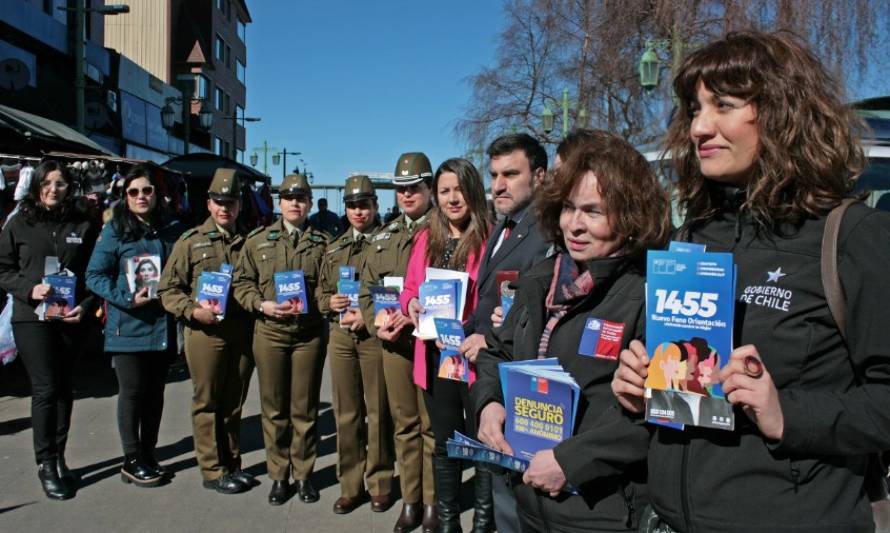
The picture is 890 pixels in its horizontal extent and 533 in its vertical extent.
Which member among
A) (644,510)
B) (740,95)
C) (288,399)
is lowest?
(288,399)

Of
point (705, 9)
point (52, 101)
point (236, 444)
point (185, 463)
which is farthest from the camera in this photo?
point (52, 101)

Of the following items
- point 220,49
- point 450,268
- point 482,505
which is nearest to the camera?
point 450,268

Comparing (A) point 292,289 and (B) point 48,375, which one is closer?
(A) point 292,289

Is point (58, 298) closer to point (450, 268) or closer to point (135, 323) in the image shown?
point (135, 323)

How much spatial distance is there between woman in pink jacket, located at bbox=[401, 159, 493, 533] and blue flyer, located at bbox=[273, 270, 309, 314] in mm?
850

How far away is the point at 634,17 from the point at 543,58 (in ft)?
16.8

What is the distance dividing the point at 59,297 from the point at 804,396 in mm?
5033

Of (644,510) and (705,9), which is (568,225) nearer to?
(644,510)

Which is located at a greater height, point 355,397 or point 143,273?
point 143,273

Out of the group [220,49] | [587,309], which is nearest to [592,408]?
[587,309]

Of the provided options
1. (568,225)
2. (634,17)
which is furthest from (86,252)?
(634,17)

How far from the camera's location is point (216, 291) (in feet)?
16.9

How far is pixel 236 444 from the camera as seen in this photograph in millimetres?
5594

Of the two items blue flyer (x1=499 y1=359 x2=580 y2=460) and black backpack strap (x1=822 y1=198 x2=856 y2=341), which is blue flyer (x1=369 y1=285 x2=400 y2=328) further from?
black backpack strap (x1=822 y1=198 x2=856 y2=341)
